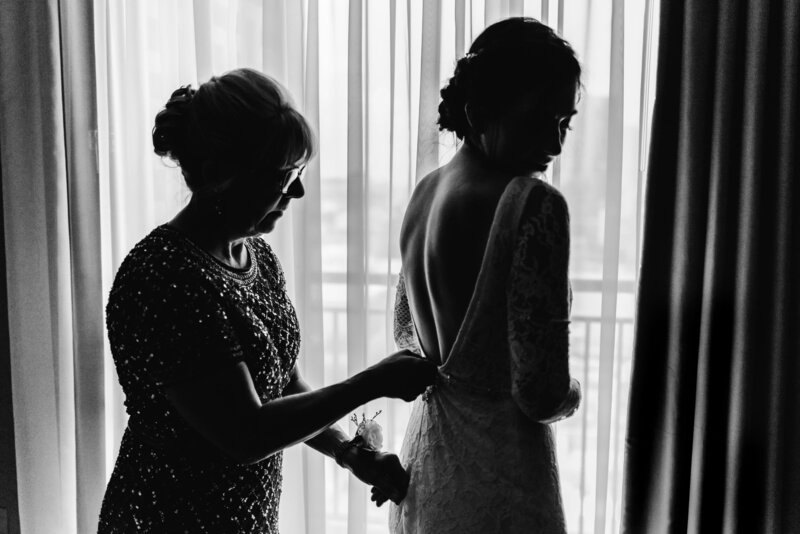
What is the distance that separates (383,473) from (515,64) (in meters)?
0.73

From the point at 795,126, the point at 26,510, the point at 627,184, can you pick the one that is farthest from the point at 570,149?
the point at 26,510

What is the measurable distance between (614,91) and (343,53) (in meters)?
0.76

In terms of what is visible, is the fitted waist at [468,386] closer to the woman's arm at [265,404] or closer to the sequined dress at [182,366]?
the woman's arm at [265,404]

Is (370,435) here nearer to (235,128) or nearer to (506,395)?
(506,395)

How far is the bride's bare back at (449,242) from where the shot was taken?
0.97 meters

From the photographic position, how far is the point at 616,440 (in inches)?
67.8

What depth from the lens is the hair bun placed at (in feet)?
3.40

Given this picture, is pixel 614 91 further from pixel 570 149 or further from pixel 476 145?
pixel 476 145

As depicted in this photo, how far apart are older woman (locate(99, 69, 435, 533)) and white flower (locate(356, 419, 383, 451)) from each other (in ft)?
0.16

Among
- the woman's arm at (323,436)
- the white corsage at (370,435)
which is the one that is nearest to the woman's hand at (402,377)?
the white corsage at (370,435)

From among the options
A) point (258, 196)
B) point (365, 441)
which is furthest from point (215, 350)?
point (365, 441)

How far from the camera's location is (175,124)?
1.04 metres

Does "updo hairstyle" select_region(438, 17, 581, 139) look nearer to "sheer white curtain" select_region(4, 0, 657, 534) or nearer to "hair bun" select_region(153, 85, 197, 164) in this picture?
"hair bun" select_region(153, 85, 197, 164)

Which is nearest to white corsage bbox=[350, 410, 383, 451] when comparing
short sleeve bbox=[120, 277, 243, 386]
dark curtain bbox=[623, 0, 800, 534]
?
short sleeve bbox=[120, 277, 243, 386]
